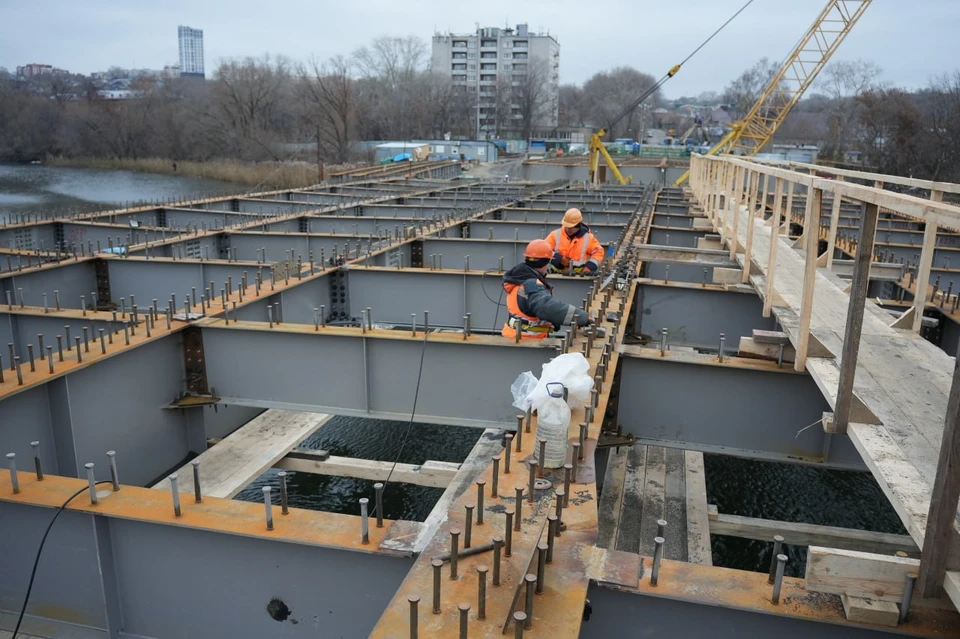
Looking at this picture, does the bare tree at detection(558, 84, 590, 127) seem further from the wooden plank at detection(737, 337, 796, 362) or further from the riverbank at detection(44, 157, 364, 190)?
the wooden plank at detection(737, 337, 796, 362)

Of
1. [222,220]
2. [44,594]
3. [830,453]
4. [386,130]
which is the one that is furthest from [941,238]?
[386,130]

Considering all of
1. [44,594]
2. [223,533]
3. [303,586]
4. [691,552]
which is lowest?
[691,552]

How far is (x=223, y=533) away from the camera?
9.91 feet

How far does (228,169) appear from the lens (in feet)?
164

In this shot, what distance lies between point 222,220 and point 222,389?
939 cm

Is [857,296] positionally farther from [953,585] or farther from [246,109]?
[246,109]

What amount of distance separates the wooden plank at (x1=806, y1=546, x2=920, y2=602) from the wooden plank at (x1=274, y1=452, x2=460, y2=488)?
4496 millimetres

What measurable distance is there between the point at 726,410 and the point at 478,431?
20.1 feet

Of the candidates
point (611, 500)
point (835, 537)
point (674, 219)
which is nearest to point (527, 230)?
point (674, 219)

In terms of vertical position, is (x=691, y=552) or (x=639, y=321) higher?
(x=639, y=321)

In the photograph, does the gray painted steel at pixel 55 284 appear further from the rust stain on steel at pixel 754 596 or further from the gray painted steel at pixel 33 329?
the rust stain on steel at pixel 754 596

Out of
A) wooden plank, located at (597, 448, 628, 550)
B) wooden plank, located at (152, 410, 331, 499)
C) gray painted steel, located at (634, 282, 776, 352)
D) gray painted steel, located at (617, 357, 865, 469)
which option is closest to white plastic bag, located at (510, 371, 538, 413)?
gray painted steel, located at (617, 357, 865, 469)

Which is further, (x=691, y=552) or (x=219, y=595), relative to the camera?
(x=691, y=552)

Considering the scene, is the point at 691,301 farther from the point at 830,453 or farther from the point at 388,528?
the point at 388,528
